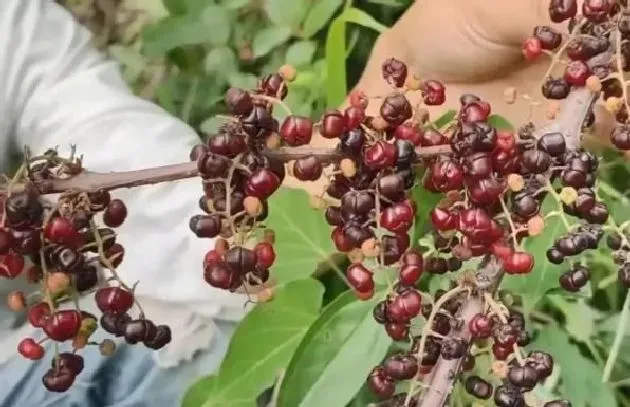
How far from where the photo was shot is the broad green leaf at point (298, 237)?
1.72 ft

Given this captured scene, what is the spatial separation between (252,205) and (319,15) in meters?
0.51

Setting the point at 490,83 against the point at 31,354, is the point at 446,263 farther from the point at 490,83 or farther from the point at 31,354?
the point at 490,83

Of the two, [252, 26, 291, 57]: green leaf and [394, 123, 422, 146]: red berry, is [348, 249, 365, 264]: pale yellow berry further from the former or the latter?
[252, 26, 291, 57]: green leaf

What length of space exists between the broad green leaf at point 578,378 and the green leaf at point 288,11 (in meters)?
0.35

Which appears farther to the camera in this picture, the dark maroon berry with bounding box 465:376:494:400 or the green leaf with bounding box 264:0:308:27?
the green leaf with bounding box 264:0:308:27

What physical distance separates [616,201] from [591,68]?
24 cm

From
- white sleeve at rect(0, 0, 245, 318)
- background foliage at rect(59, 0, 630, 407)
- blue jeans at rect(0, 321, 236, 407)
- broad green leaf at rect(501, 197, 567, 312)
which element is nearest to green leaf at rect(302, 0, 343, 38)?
background foliage at rect(59, 0, 630, 407)

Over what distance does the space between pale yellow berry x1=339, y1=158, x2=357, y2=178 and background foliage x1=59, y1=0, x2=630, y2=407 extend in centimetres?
15

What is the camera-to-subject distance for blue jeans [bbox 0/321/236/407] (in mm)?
677

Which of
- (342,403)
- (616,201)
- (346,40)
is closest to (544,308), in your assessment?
(616,201)

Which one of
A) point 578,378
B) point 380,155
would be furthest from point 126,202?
point 380,155

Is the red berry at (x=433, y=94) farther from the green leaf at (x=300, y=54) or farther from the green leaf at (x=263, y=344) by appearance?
the green leaf at (x=300, y=54)

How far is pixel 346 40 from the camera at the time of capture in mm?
753

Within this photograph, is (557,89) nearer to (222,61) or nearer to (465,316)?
(465,316)
